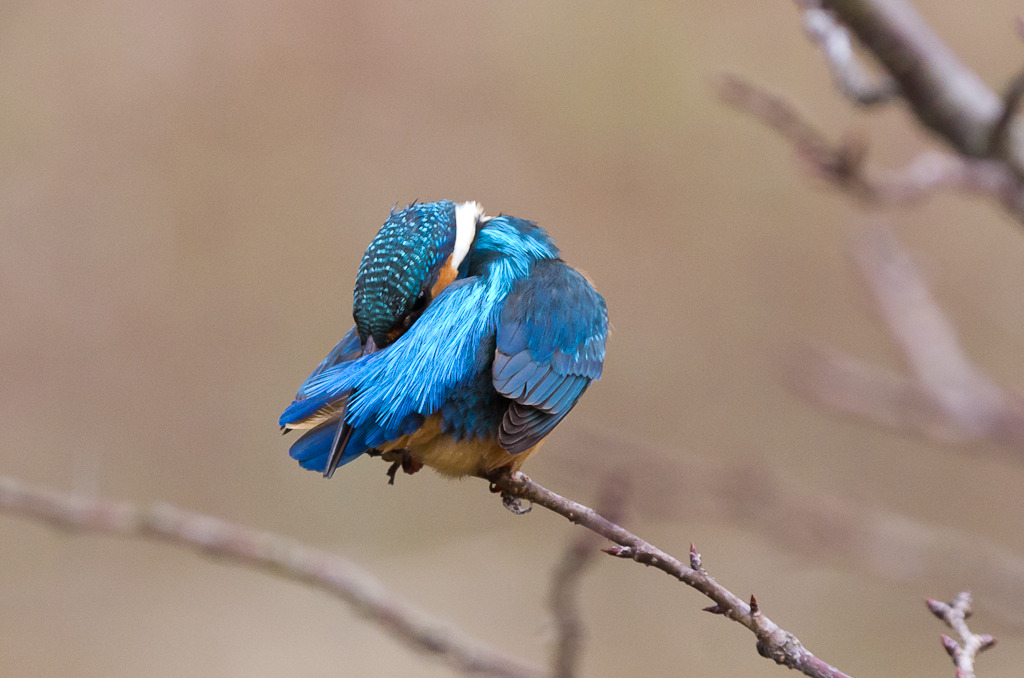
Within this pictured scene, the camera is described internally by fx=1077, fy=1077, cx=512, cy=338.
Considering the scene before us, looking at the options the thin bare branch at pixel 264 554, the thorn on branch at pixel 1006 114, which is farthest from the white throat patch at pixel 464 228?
the thorn on branch at pixel 1006 114

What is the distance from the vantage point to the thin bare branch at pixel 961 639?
43.1 inches

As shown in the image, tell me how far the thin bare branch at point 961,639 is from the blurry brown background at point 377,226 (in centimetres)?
244

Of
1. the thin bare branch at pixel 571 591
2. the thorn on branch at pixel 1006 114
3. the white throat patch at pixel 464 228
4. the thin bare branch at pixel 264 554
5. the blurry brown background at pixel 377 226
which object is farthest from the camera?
the blurry brown background at pixel 377 226

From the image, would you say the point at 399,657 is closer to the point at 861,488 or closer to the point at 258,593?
the point at 258,593

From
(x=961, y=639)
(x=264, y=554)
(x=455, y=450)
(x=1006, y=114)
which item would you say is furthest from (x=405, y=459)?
(x=1006, y=114)

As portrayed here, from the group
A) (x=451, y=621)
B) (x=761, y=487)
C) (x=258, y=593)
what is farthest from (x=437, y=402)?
(x=258, y=593)

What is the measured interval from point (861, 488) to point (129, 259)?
108 inches

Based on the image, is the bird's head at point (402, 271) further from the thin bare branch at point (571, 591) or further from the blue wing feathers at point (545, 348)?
the thin bare branch at point (571, 591)

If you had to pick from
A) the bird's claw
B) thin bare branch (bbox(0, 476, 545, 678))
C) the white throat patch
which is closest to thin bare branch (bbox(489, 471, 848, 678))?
thin bare branch (bbox(0, 476, 545, 678))

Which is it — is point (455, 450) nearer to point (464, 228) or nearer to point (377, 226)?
point (464, 228)

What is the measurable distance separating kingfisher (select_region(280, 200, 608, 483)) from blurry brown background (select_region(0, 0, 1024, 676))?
1.88 m

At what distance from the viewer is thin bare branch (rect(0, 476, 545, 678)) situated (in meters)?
1.62

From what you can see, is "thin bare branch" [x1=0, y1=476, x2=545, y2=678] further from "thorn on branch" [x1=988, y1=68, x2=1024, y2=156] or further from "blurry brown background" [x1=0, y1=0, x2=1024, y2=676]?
"blurry brown background" [x1=0, y1=0, x2=1024, y2=676]

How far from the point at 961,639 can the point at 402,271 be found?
38.5 inches
